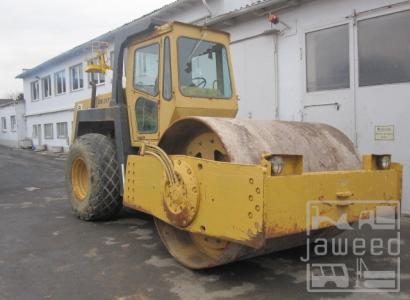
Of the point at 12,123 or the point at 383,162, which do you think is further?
the point at 12,123

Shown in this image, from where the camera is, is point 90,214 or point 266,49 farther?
point 266,49

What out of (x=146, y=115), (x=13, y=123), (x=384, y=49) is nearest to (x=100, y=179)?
(x=146, y=115)

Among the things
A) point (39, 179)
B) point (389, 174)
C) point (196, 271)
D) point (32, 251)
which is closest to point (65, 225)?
point (32, 251)

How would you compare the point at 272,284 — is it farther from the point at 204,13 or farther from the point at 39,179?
the point at 39,179

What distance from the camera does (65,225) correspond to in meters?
6.53

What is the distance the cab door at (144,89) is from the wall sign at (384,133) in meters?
3.66

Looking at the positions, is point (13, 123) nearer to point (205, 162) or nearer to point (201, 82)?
point (201, 82)

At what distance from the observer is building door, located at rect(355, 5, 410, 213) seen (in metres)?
6.90

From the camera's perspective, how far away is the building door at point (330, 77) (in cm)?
761

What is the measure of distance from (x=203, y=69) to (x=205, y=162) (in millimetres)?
2006

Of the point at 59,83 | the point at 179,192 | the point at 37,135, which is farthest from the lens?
the point at 37,135

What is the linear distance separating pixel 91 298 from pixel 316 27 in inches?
241

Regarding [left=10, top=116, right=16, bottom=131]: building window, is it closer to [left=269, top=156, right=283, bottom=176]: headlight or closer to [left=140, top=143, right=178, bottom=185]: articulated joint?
[left=140, top=143, right=178, bottom=185]: articulated joint

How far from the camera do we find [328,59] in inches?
313
